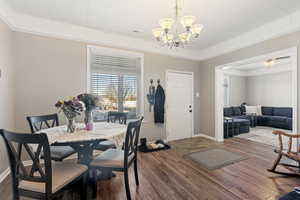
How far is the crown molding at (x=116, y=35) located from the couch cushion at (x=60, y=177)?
2506mm

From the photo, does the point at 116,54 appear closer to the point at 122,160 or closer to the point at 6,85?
the point at 6,85

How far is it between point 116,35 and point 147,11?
3.77 ft

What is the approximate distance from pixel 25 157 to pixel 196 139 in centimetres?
419

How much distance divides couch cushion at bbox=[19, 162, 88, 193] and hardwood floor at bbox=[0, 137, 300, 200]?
0.56m

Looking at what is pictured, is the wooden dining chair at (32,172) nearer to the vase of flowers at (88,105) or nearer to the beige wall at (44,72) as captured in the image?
the vase of flowers at (88,105)

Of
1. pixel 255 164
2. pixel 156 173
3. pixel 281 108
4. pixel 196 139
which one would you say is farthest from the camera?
pixel 281 108

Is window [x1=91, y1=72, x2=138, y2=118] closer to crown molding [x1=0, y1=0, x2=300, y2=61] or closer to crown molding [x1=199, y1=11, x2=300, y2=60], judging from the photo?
crown molding [x1=0, y1=0, x2=300, y2=61]

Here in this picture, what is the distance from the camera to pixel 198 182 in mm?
2111

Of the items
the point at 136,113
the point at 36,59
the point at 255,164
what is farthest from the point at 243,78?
the point at 36,59

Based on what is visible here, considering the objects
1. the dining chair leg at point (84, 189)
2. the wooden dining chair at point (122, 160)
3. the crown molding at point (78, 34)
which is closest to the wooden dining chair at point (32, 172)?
the dining chair leg at point (84, 189)

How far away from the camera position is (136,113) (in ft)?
12.6

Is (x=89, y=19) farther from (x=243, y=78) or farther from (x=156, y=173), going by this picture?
(x=243, y=78)

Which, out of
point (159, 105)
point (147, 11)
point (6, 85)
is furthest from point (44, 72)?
point (159, 105)

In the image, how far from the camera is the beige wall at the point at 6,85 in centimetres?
218
